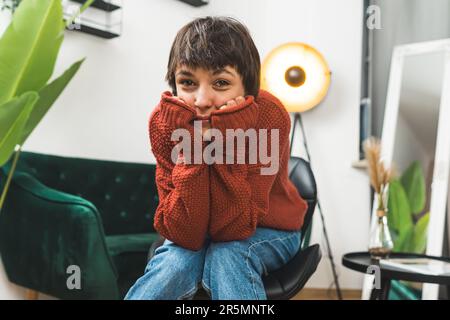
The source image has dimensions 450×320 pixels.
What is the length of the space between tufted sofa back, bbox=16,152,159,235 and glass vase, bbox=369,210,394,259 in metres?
0.87

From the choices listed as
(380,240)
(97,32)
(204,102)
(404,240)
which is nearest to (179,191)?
(204,102)

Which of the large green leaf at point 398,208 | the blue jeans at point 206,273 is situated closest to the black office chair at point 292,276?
the blue jeans at point 206,273

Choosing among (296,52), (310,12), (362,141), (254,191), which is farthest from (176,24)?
(254,191)

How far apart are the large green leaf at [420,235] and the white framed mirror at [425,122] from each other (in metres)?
0.04

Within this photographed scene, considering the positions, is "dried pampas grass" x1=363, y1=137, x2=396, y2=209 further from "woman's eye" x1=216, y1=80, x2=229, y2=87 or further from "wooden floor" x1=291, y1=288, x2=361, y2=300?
"woman's eye" x1=216, y1=80, x2=229, y2=87

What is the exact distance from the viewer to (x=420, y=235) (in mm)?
1945

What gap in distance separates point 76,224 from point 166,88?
78 centimetres

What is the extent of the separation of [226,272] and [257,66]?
382mm

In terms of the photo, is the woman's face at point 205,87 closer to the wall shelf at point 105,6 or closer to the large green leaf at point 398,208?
the wall shelf at point 105,6

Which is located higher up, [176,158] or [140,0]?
[140,0]

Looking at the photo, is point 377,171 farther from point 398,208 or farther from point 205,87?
point 205,87

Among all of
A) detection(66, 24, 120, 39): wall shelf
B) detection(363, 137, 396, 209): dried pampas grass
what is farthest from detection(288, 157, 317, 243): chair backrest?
detection(66, 24, 120, 39): wall shelf

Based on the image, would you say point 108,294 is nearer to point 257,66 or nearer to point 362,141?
point 257,66

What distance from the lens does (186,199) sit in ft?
2.44
